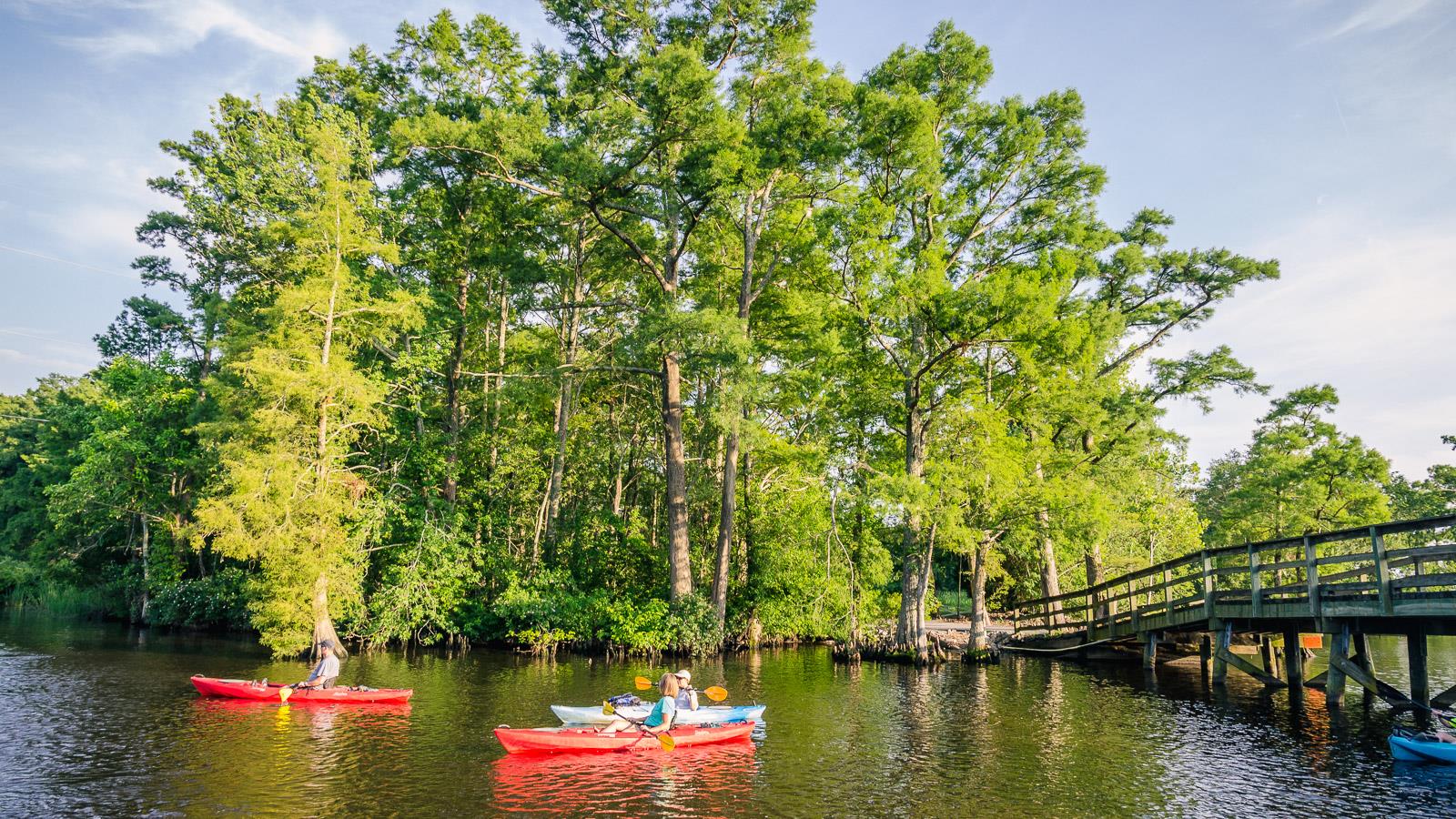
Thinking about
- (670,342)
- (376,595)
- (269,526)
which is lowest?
(376,595)

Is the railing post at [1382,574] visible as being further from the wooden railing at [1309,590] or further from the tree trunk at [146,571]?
the tree trunk at [146,571]

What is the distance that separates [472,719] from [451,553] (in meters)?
12.8

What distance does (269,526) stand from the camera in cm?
2125

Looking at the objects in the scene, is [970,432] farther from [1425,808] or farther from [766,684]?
[1425,808]

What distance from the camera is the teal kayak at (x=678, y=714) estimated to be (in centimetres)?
1425

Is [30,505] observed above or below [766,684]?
above

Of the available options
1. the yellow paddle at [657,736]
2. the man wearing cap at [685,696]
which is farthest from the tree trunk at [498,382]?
the yellow paddle at [657,736]

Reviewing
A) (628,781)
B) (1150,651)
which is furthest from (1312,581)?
(628,781)

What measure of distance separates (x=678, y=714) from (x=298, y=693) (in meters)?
9.34

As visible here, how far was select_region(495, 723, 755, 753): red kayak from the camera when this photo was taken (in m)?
13.1

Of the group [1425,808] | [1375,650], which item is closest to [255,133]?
[1425,808]

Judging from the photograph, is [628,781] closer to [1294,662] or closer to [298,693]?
[298,693]

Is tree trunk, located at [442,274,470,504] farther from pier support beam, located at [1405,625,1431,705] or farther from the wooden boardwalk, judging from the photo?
pier support beam, located at [1405,625,1431,705]

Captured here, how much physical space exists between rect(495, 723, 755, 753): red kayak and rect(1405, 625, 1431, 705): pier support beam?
543 inches
